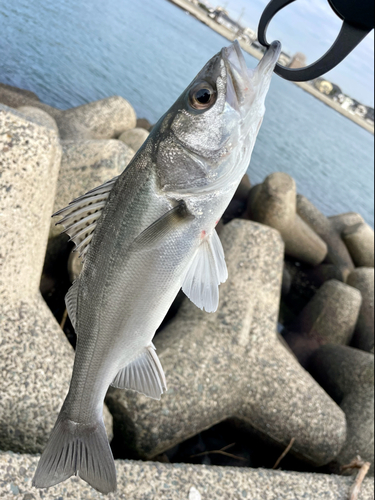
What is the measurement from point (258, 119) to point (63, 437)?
1.58 meters

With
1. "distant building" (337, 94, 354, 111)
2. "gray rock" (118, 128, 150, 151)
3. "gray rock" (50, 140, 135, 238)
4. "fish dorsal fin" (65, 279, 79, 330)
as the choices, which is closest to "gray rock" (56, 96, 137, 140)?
"gray rock" (118, 128, 150, 151)

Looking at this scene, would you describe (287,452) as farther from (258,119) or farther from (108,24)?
(108,24)

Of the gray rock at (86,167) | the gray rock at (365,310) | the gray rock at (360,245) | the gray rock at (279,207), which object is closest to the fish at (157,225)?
the gray rock at (86,167)

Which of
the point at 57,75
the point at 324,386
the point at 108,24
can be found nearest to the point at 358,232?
the point at 324,386

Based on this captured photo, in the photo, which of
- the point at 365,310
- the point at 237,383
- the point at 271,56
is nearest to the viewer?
the point at 271,56

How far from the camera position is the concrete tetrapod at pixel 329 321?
6.59 m

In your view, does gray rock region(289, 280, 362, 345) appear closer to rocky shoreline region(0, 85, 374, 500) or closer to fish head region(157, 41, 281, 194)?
rocky shoreline region(0, 85, 374, 500)

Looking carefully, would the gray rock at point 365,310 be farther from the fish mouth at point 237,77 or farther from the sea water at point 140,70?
the sea water at point 140,70

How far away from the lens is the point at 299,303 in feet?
27.5

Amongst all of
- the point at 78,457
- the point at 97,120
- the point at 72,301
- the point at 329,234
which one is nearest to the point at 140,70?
the point at 97,120

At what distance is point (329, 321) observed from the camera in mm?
6652

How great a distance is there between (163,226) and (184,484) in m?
2.14

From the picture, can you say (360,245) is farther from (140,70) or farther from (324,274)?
(140,70)

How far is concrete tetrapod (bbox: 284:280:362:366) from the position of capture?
21.6 ft
